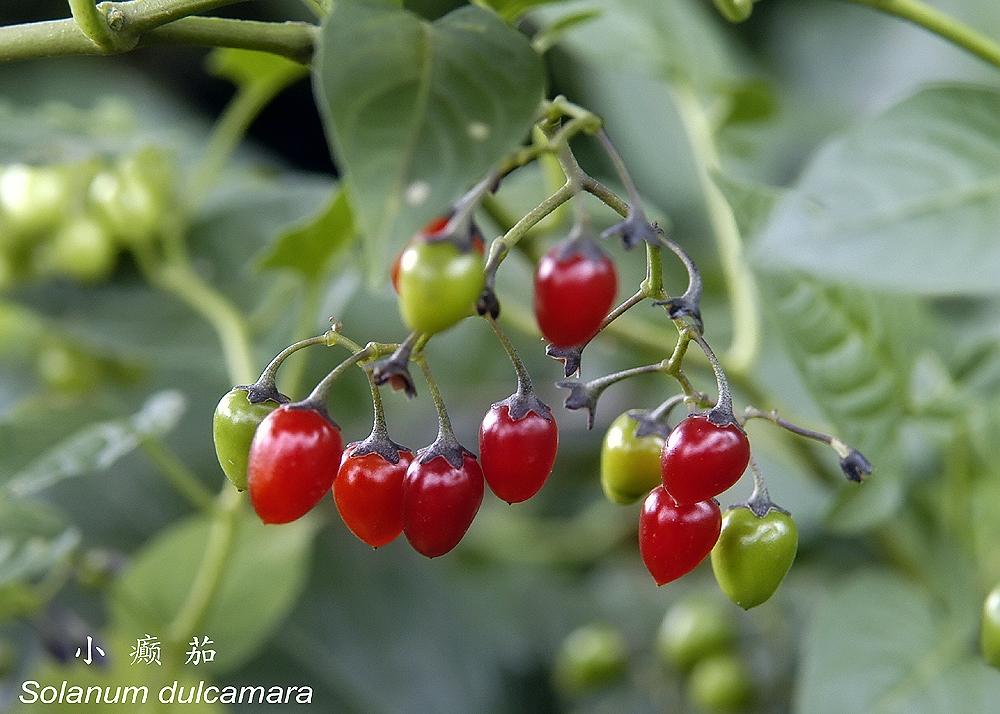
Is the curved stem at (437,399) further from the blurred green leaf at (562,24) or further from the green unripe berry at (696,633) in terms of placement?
the green unripe berry at (696,633)

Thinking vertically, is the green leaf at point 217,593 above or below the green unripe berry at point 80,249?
below

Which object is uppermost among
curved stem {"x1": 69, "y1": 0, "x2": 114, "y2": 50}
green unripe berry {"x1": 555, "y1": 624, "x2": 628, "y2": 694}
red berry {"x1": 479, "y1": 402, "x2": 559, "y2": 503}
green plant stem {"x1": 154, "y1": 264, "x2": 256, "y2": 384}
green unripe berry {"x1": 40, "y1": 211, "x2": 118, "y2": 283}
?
curved stem {"x1": 69, "y1": 0, "x2": 114, "y2": 50}

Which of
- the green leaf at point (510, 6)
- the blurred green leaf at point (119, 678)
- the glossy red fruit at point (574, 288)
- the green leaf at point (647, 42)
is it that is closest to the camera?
the glossy red fruit at point (574, 288)

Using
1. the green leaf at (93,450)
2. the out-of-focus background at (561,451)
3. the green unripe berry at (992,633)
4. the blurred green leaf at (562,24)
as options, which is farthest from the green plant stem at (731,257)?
the green leaf at (93,450)

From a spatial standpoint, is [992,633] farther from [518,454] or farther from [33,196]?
[33,196]

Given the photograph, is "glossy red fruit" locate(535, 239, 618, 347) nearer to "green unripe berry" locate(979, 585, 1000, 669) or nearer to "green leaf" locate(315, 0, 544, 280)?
"green leaf" locate(315, 0, 544, 280)

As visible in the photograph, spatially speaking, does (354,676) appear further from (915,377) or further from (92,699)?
(915,377)

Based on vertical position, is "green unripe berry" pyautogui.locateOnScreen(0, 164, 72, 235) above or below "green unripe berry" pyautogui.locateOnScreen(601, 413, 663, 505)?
below

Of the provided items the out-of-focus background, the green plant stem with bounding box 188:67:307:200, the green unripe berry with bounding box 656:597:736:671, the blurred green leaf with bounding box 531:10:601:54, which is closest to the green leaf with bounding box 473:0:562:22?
the blurred green leaf with bounding box 531:10:601:54
